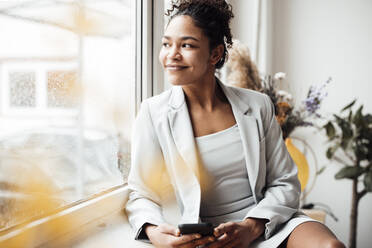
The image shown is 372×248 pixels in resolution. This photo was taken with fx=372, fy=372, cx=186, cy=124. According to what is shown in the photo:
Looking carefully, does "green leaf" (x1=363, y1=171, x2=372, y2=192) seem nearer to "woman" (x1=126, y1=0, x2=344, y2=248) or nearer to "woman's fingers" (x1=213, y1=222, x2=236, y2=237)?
"woman" (x1=126, y1=0, x2=344, y2=248)

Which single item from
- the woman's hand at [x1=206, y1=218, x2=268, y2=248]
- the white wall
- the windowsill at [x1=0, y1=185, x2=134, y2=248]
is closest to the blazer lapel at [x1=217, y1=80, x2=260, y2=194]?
the woman's hand at [x1=206, y1=218, x2=268, y2=248]

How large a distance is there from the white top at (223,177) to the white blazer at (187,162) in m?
0.03

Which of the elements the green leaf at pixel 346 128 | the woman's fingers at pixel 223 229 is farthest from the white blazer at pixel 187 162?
the green leaf at pixel 346 128

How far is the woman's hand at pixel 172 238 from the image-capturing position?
3.44 feet

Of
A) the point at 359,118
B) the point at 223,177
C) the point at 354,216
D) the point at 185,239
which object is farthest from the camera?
the point at 354,216

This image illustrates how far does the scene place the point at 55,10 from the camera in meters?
0.95

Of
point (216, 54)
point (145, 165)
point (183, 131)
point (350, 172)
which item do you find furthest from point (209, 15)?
point (350, 172)

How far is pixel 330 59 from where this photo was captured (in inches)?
105

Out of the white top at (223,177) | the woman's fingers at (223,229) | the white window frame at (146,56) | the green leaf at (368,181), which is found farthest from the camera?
the green leaf at (368,181)

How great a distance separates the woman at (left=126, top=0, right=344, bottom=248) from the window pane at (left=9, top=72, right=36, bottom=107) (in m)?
0.41

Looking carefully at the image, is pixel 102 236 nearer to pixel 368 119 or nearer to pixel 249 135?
pixel 249 135

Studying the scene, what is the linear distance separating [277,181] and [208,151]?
0.28 m

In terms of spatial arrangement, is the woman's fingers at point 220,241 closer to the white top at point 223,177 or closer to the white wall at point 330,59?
the white top at point 223,177

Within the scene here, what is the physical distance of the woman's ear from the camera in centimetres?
127
